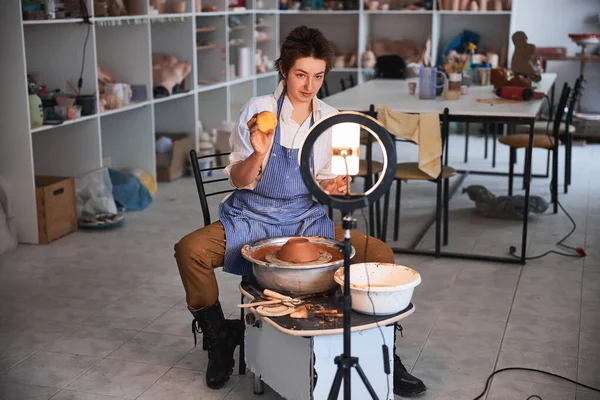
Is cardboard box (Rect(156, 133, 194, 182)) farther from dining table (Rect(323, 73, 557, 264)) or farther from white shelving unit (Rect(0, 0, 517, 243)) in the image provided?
dining table (Rect(323, 73, 557, 264))

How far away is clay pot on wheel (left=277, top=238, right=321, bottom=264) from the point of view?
2.39 meters

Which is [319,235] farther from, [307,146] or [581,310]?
[581,310]

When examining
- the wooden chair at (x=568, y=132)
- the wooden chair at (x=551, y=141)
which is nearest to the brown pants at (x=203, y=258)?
the wooden chair at (x=551, y=141)

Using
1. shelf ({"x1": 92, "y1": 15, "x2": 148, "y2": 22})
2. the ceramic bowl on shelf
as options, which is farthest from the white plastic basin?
the ceramic bowl on shelf

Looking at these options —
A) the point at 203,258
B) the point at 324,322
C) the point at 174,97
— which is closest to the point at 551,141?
the point at 174,97

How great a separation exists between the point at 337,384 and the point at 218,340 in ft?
2.25

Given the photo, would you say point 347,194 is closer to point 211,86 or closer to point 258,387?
point 258,387

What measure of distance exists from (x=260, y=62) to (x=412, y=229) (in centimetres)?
348

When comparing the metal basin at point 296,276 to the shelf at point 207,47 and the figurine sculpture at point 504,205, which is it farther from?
the shelf at point 207,47

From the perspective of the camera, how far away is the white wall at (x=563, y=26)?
813 centimetres

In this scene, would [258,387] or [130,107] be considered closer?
[258,387]

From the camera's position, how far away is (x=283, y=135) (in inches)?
107

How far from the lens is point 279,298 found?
7.72ft

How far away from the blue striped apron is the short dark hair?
17cm
